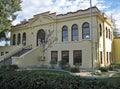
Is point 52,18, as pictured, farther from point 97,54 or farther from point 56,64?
point 97,54

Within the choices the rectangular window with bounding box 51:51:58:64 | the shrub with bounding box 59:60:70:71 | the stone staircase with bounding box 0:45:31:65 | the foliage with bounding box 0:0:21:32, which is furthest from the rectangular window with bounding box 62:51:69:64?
the foliage with bounding box 0:0:21:32

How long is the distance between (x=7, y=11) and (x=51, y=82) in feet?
92.8

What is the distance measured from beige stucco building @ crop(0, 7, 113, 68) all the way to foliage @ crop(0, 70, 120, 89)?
15.6 m

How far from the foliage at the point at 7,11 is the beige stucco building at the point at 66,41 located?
4.04 meters

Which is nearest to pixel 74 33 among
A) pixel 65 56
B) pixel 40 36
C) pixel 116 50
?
pixel 65 56

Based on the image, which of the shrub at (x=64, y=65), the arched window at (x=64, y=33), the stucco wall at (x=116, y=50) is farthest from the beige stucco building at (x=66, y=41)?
the stucco wall at (x=116, y=50)

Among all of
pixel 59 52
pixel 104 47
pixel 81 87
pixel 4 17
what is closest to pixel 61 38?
pixel 59 52

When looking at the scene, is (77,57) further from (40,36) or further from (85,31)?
(40,36)

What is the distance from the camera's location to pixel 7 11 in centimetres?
3241

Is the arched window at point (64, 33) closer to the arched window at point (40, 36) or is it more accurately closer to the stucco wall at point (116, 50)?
the arched window at point (40, 36)

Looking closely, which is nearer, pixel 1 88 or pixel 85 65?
pixel 1 88

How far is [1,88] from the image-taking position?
8.06m

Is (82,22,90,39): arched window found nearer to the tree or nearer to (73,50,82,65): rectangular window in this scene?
(73,50,82,65): rectangular window

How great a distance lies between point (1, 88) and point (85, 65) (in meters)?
16.6
